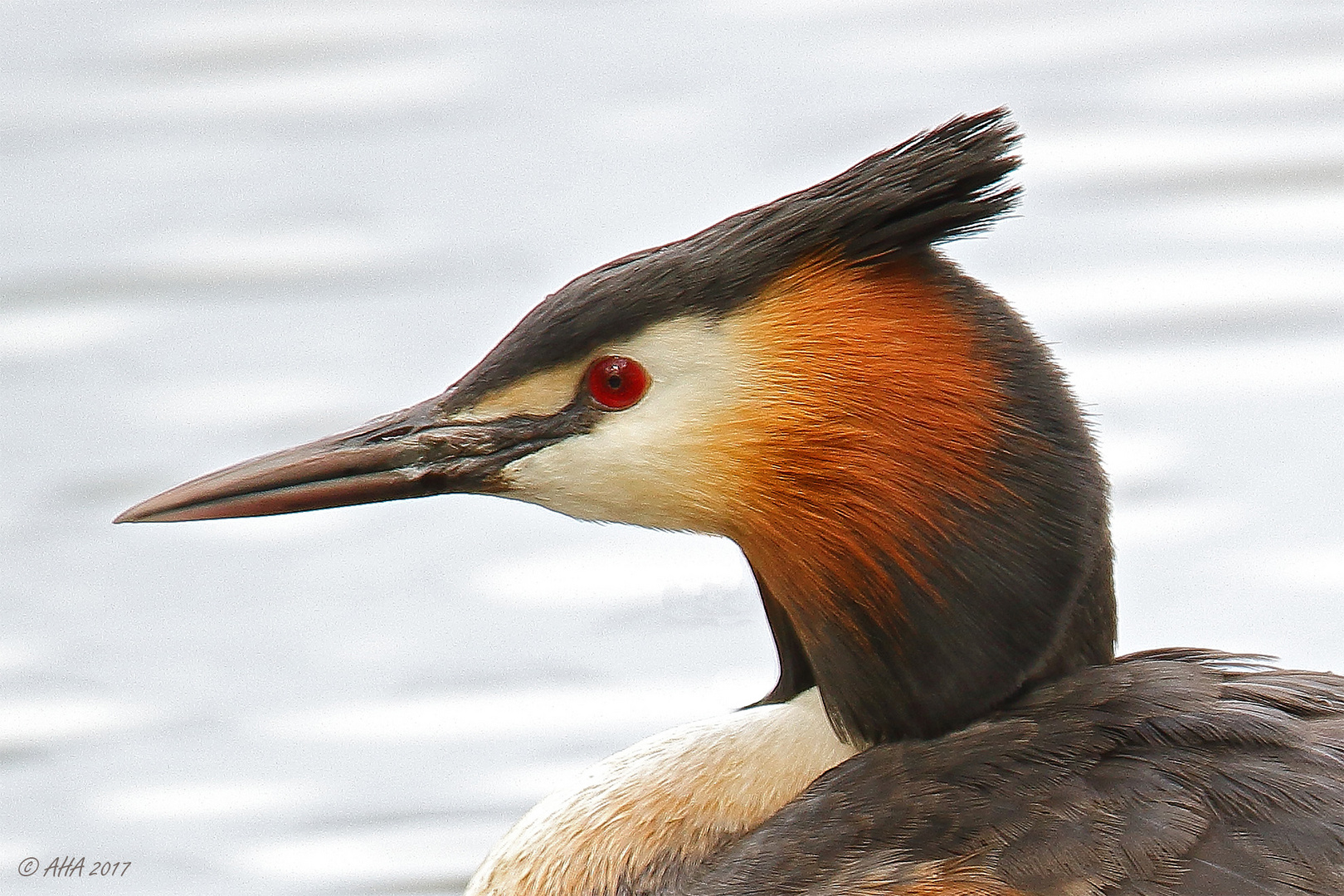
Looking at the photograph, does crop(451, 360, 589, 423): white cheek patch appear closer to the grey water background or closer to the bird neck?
the bird neck

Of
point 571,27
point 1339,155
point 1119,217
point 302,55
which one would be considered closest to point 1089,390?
point 1119,217

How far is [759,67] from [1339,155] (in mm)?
1869

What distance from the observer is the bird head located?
369 cm

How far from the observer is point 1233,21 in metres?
8.08

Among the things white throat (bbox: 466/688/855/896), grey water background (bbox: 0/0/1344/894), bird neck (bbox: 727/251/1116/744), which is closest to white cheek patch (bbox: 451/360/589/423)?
bird neck (bbox: 727/251/1116/744)

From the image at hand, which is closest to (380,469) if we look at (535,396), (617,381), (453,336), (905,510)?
(535,396)

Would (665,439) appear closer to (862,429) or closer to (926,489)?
(862,429)

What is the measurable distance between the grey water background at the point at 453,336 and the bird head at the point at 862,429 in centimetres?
149

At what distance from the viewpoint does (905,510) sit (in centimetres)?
370

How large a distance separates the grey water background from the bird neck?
158cm

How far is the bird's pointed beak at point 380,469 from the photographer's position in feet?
12.9

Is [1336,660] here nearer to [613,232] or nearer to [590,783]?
[590,783]

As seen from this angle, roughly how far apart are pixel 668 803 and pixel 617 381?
2.57ft

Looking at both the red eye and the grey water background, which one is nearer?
the red eye
